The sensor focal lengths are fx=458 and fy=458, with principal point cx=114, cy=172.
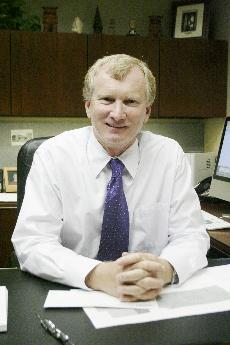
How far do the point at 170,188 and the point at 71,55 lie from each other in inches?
72.7

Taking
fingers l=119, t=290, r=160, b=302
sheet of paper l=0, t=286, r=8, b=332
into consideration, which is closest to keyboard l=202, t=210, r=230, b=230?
fingers l=119, t=290, r=160, b=302

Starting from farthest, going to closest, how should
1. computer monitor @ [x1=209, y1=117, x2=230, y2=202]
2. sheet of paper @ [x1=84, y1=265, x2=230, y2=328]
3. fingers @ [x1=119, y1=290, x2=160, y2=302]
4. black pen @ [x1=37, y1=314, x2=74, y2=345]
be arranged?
1. computer monitor @ [x1=209, y1=117, x2=230, y2=202]
2. fingers @ [x1=119, y1=290, x2=160, y2=302]
3. sheet of paper @ [x1=84, y1=265, x2=230, y2=328]
4. black pen @ [x1=37, y1=314, x2=74, y2=345]

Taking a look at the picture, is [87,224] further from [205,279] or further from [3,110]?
[3,110]

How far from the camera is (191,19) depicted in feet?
11.2

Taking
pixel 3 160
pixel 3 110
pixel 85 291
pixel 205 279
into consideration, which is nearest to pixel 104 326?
pixel 85 291

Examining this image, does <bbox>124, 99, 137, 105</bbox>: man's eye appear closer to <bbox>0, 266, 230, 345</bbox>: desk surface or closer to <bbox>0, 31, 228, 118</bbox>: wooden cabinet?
<bbox>0, 266, 230, 345</bbox>: desk surface

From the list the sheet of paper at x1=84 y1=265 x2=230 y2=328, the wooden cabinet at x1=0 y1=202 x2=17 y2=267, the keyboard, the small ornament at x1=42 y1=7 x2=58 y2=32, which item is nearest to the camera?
the sheet of paper at x1=84 y1=265 x2=230 y2=328

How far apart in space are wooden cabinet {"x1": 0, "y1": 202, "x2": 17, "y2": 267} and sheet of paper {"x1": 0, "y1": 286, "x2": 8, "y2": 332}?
1.82 metres

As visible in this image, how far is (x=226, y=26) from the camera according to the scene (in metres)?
3.40

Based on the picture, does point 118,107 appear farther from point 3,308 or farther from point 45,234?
point 3,308

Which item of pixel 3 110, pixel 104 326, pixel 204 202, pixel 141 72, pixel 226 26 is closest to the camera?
pixel 104 326

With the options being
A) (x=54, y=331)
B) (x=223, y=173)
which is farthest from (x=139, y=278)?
(x=223, y=173)

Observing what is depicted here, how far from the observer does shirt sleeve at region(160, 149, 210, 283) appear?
4.18ft

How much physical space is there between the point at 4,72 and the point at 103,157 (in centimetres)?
177
